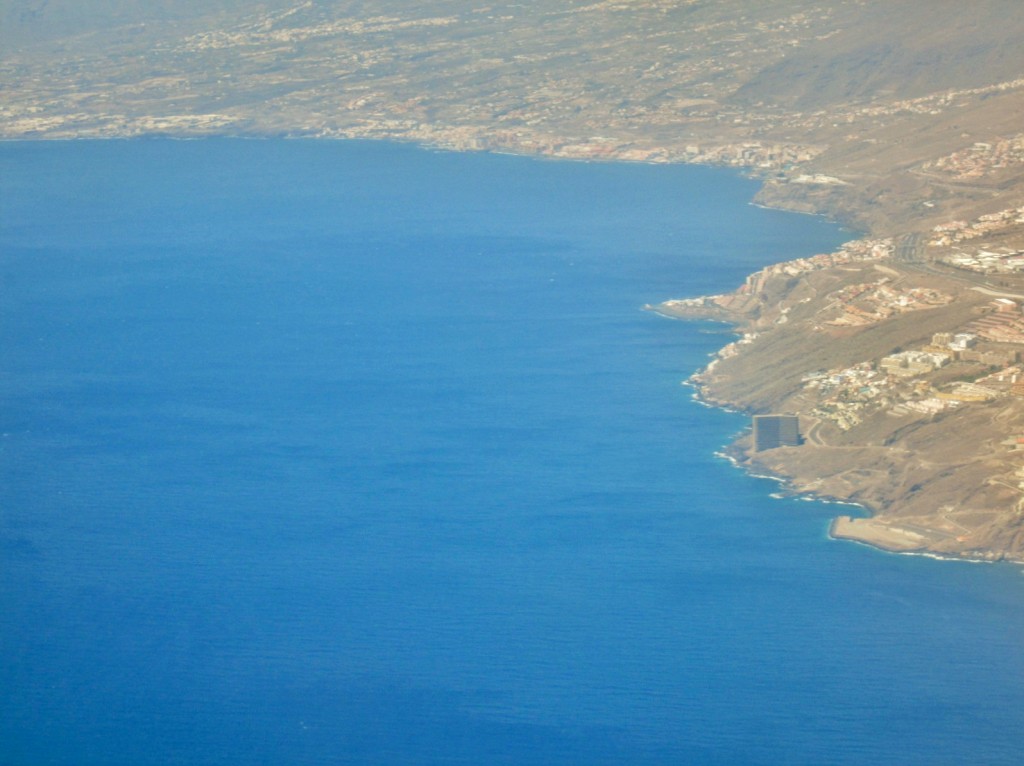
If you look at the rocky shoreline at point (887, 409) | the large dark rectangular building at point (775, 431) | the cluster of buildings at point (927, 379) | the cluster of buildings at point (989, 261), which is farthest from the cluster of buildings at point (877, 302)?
the large dark rectangular building at point (775, 431)

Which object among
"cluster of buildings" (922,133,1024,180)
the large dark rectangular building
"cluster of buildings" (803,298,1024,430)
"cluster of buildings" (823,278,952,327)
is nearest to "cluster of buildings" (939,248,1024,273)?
"cluster of buildings" (823,278,952,327)

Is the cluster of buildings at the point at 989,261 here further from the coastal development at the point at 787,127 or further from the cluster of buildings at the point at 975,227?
the cluster of buildings at the point at 975,227

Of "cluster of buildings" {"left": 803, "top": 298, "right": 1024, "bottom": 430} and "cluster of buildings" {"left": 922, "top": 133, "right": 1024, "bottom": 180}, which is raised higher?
"cluster of buildings" {"left": 803, "top": 298, "right": 1024, "bottom": 430}

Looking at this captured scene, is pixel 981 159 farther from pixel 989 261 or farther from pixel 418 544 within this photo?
pixel 418 544

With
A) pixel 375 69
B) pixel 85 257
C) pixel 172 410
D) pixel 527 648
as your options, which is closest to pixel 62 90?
pixel 375 69

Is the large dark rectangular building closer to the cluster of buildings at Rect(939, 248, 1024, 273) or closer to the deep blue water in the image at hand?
the deep blue water

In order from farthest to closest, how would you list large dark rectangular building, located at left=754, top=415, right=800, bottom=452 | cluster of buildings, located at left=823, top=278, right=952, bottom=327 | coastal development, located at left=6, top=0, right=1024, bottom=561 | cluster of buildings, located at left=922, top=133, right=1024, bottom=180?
cluster of buildings, located at left=922, top=133, right=1024, bottom=180, cluster of buildings, located at left=823, top=278, right=952, bottom=327, large dark rectangular building, located at left=754, top=415, right=800, bottom=452, coastal development, located at left=6, top=0, right=1024, bottom=561

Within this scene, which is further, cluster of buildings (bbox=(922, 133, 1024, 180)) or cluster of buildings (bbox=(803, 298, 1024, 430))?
cluster of buildings (bbox=(922, 133, 1024, 180))
